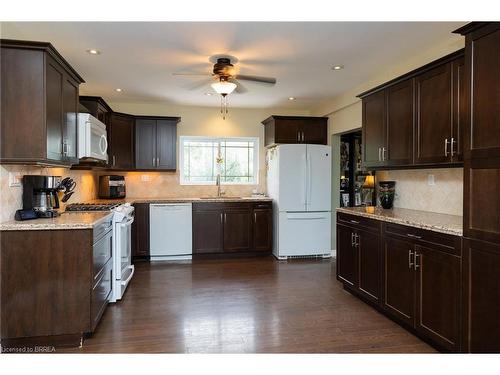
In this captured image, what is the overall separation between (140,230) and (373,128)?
361 cm

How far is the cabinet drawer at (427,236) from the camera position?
7.72ft

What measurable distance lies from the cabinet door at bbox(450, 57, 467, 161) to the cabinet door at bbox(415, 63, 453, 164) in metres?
0.04

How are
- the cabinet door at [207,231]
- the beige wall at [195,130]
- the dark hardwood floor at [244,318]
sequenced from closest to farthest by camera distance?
the dark hardwood floor at [244,318]
the cabinet door at [207,231]
the beige wall at [195,130]

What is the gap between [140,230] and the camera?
527 centimetres

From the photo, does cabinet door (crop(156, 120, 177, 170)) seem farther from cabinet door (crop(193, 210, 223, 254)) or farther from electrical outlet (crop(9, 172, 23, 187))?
electrical outlet (crop(9, 172, 23, 187))

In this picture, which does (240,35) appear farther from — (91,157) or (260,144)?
(260,144)

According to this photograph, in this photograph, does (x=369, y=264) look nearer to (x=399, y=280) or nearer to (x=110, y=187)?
(x=399, y=280)

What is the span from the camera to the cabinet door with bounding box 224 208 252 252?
216 inches

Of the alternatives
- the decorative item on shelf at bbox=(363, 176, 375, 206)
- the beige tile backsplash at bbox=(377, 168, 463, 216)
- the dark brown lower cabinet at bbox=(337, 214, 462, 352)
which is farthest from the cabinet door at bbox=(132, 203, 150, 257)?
the decorative item on shelf at bbox=(363, 176, 375, 206)

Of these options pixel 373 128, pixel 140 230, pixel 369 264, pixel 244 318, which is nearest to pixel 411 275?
pixel 369 264

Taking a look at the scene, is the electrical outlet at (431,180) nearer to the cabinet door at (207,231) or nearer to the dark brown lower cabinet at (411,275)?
the dark brown lower cabinet at (411,275)

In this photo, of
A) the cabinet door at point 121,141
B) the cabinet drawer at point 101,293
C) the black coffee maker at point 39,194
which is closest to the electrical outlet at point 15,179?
the black coffee maker at point 39,194

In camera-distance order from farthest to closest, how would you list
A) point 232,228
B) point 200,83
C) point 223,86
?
point 232,228
point 200,83
point 223,86

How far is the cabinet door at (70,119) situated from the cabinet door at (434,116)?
3122 mm
